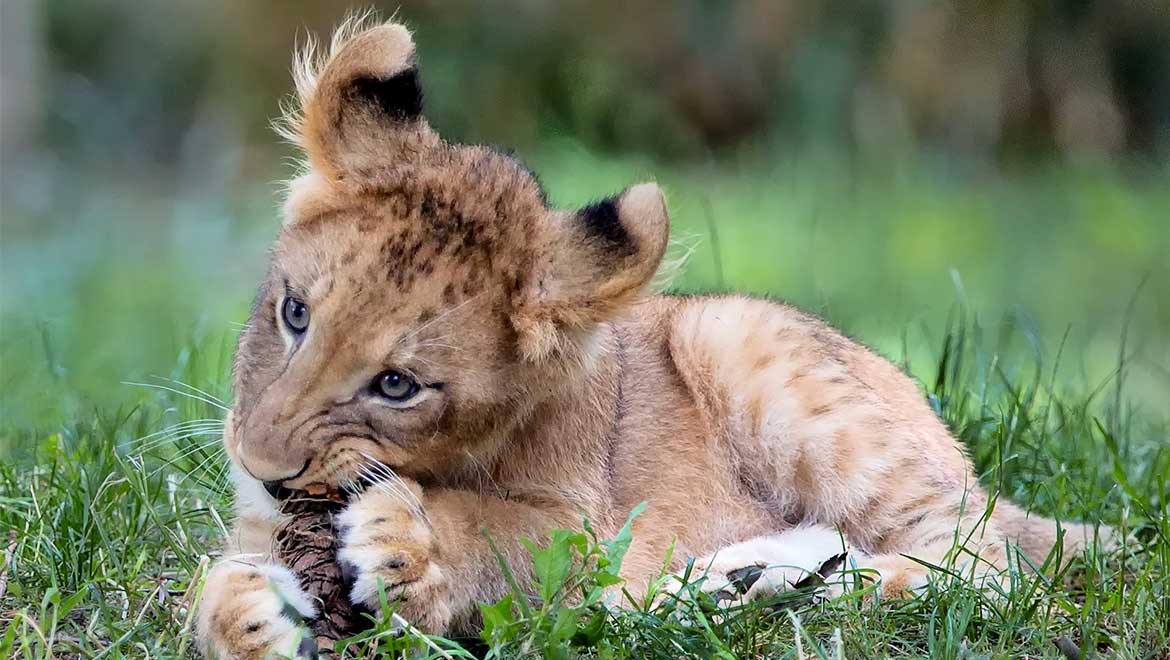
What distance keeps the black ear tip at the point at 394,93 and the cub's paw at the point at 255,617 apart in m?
1.49

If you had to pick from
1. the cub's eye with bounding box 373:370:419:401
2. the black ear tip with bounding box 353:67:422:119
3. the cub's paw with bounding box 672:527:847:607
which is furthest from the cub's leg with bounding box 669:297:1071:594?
the cub's eye with bounding box 373:370:419:401

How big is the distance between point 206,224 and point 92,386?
17.6 feet

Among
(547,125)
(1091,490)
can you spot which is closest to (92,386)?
(1091,490)

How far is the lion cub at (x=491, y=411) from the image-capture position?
12.0ft

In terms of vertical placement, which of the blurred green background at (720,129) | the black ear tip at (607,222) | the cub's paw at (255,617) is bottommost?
the blurred green background at (720,129)

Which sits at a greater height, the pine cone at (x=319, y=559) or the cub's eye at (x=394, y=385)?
the cub's eye at (x=394, y=385)

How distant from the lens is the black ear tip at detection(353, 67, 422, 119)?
169 inches

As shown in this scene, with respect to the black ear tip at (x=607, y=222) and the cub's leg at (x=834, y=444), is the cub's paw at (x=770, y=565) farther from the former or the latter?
the black ear tip at (x=607, y=222)

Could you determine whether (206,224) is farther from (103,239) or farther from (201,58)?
(201,58)

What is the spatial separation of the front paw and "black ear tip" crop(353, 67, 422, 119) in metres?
1.28

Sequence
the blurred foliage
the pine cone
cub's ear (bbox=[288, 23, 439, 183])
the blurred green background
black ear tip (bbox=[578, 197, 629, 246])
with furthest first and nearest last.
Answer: the blurred foliage
the blurred green background
cub's ear (bbox=[288, 23, 439, 183])
black ear tip (bbox=[578, 197, 629, 246])
the pine cone

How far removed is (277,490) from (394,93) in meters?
1.32

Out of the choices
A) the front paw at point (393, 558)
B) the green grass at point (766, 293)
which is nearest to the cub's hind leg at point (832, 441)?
the green grass at point (766, 293)

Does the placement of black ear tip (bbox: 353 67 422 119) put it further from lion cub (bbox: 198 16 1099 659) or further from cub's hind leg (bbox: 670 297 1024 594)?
cub's hind leg (bbox: 670 297 1024 594)
